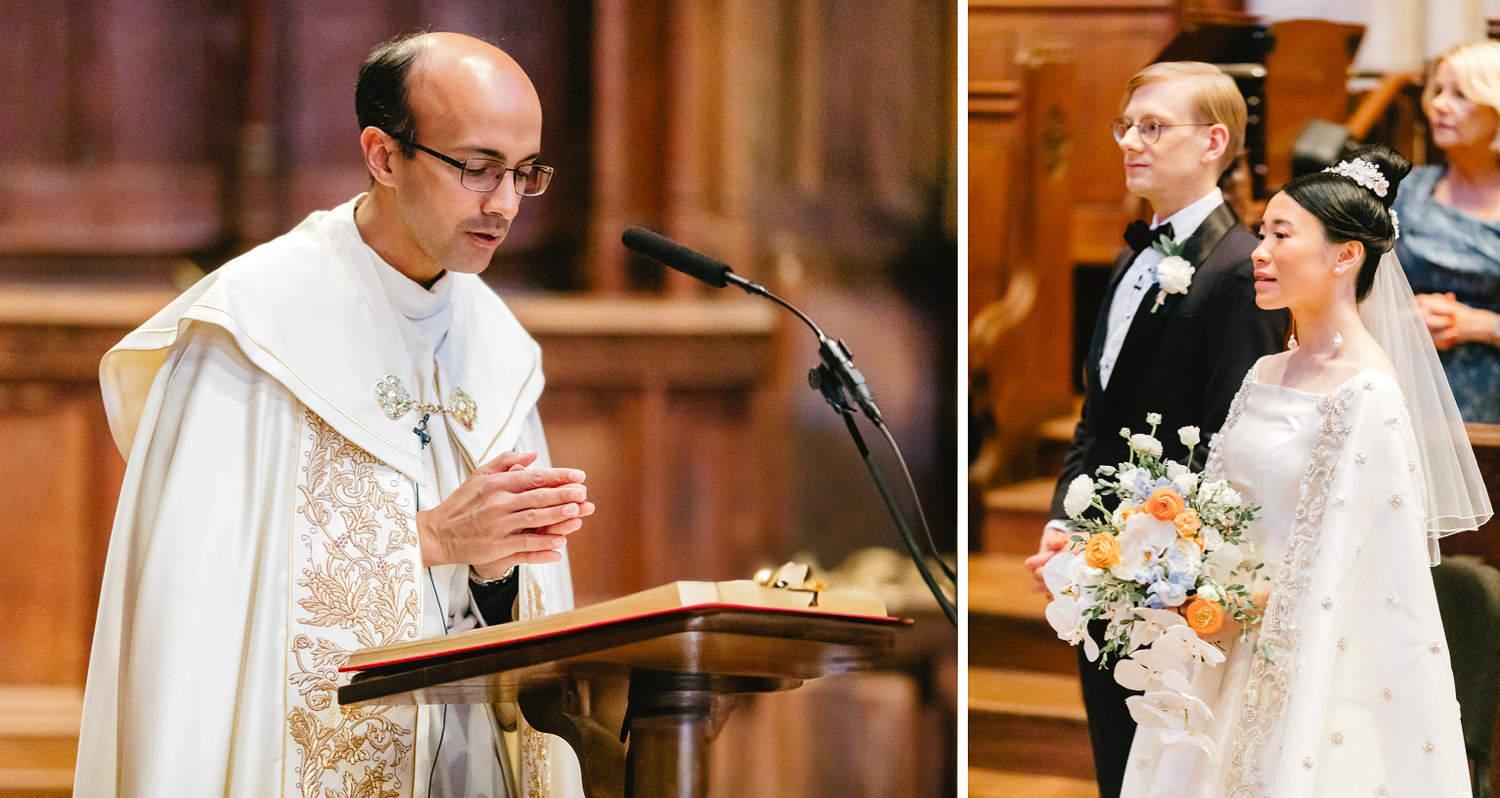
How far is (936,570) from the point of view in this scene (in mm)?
4305

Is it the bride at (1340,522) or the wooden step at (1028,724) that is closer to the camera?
the bride at (1340,522)

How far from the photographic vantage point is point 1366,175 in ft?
9.36

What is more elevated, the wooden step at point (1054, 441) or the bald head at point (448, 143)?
the bald head at point (448, 143)

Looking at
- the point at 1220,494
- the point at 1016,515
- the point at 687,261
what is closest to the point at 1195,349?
the point at 1220,494

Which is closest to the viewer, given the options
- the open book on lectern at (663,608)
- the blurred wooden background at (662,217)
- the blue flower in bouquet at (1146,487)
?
the open book on lectern at (663,608)

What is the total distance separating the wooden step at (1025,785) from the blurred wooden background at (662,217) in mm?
130

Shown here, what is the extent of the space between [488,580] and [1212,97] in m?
2.23

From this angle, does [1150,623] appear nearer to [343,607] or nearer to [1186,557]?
[1186,557]

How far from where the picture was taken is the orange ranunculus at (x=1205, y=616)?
2.59 m

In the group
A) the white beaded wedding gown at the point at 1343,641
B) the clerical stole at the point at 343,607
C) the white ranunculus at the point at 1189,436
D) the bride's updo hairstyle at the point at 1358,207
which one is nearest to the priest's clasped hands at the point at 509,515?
the clerical stole at the point at 343,607

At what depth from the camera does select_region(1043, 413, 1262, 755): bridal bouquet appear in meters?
2.61

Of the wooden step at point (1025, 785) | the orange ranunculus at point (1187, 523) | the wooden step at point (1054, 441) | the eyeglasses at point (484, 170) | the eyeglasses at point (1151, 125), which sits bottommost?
the wooden step at point (1025, 785)

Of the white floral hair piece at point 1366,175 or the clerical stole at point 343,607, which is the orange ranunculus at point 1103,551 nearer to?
the white floral hair piece at point 1366,175

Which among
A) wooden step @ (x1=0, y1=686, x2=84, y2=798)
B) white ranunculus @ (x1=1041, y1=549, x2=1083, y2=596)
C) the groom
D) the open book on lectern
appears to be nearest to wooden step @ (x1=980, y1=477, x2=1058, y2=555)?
the groom
